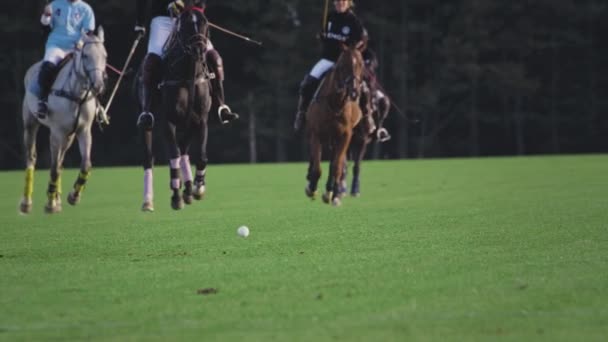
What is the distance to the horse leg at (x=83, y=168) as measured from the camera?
48.3 ft

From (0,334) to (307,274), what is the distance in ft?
12.3

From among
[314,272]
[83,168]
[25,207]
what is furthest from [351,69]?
[314,272]

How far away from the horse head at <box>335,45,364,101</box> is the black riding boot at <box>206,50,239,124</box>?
1814mm

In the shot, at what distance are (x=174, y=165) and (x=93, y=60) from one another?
1919 mm

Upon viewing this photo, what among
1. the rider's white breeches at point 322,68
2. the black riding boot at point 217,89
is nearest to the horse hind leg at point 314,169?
Result: the rider's white breeches at point 322,68

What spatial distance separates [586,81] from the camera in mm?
73000

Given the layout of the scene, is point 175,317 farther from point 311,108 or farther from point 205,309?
point 311,108

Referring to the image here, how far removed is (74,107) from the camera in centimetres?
1551

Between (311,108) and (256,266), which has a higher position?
(311,108)

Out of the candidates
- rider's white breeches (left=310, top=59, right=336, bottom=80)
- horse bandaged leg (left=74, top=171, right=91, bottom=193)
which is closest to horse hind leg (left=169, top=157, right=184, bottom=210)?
horse bandaged leg (left=74, top=171, right=91, bottom=193)

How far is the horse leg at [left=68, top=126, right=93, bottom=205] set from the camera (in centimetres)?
1473

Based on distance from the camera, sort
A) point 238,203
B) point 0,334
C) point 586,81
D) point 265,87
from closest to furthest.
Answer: point 0,334 < point 238,203 < point 265,87 < point 586,81

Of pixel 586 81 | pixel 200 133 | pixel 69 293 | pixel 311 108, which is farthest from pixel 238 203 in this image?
pixel 586 81

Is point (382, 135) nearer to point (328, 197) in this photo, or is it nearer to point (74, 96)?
point (328, 197)
